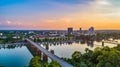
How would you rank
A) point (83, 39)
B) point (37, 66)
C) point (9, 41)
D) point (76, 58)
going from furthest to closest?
point (83, 39) → point (9, 41) → point (76, 58) → point (37, 66)

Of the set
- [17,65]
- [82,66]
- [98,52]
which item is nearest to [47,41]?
[17,65]

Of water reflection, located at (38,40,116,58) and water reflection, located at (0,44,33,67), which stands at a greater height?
water reflection, located at (0,44,33,67)

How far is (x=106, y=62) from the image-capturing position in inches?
586

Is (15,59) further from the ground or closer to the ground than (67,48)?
further from the ground

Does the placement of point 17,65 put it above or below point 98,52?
below

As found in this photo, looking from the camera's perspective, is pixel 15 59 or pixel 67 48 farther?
pixel 67 48

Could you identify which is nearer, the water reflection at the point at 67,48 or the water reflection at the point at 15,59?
the water reflection at the point at 15,59

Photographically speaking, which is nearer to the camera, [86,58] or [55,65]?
[55,65]

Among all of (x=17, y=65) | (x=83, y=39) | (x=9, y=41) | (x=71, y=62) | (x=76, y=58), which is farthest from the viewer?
(x=83, y=39)

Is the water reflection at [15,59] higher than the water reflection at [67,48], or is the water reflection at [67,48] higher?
the water reflection at [15,59]

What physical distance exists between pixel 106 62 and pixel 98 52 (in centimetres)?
421

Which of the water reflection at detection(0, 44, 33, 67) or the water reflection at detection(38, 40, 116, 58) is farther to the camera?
the water reflection at detection(38, 40, 116, 58)

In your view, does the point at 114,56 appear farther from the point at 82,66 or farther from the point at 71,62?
the point at 71,62

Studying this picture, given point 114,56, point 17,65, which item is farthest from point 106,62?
point 17,65
